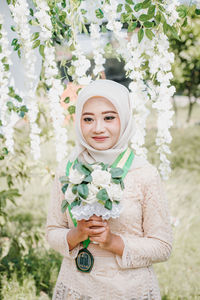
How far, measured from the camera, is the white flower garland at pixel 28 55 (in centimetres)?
182

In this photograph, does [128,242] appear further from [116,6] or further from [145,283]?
[116,6]

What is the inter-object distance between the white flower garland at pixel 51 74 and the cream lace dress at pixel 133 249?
0.81 m

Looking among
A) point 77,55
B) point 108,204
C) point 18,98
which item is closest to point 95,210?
point 108,204

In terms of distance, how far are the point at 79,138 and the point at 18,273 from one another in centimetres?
214

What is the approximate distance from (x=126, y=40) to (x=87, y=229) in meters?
1.09

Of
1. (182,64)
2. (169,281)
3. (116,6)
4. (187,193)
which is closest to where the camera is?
(116,6)

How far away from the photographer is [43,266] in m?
3.28

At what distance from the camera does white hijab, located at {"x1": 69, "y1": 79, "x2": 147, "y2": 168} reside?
1.43 m

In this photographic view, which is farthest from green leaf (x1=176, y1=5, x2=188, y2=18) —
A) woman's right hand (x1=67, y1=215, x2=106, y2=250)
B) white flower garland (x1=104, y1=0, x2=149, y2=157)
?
woman's right hand (x1=67, y1=215, x2=106, y2=250)

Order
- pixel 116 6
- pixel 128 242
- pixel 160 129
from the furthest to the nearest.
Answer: pixel 160 129, pixel 116 6, pixel 128 242

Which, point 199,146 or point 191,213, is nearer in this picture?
point 191,213

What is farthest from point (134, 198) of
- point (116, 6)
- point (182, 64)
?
point (182, 64)

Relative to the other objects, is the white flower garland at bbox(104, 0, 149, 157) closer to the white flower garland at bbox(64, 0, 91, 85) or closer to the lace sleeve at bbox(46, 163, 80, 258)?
the white flower garland at bbox(64, 0, 91, 85)

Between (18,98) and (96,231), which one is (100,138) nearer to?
(96,231)
